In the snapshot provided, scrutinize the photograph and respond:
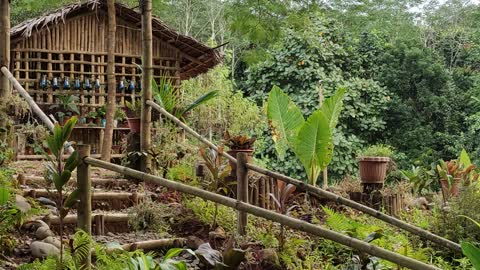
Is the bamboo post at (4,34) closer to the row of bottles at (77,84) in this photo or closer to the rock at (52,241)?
the rock at (52,241)

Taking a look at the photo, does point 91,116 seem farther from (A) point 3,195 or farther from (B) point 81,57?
(A) point 3,195

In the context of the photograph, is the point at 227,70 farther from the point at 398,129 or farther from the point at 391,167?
the point at 391,167

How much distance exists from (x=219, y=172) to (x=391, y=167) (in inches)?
181

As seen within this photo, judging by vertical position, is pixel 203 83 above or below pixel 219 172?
above

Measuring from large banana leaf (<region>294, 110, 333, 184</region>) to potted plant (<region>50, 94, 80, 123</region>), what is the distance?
5329mm

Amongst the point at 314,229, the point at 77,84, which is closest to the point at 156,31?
the point at 77,84

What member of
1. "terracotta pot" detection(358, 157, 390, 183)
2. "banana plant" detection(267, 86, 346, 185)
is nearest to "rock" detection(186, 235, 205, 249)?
"banana plant" detection(267, 86, 346, 185)

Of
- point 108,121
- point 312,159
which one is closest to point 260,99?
point 108,121

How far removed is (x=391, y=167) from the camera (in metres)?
9.31

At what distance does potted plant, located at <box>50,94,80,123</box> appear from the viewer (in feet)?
32.9

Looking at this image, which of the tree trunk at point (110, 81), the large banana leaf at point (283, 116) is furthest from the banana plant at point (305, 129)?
the tree trunk at point (110, 81)

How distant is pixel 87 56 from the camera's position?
10805mm

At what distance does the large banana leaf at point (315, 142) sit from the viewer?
5.53 m

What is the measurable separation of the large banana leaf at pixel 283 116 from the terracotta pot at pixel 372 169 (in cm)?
115
